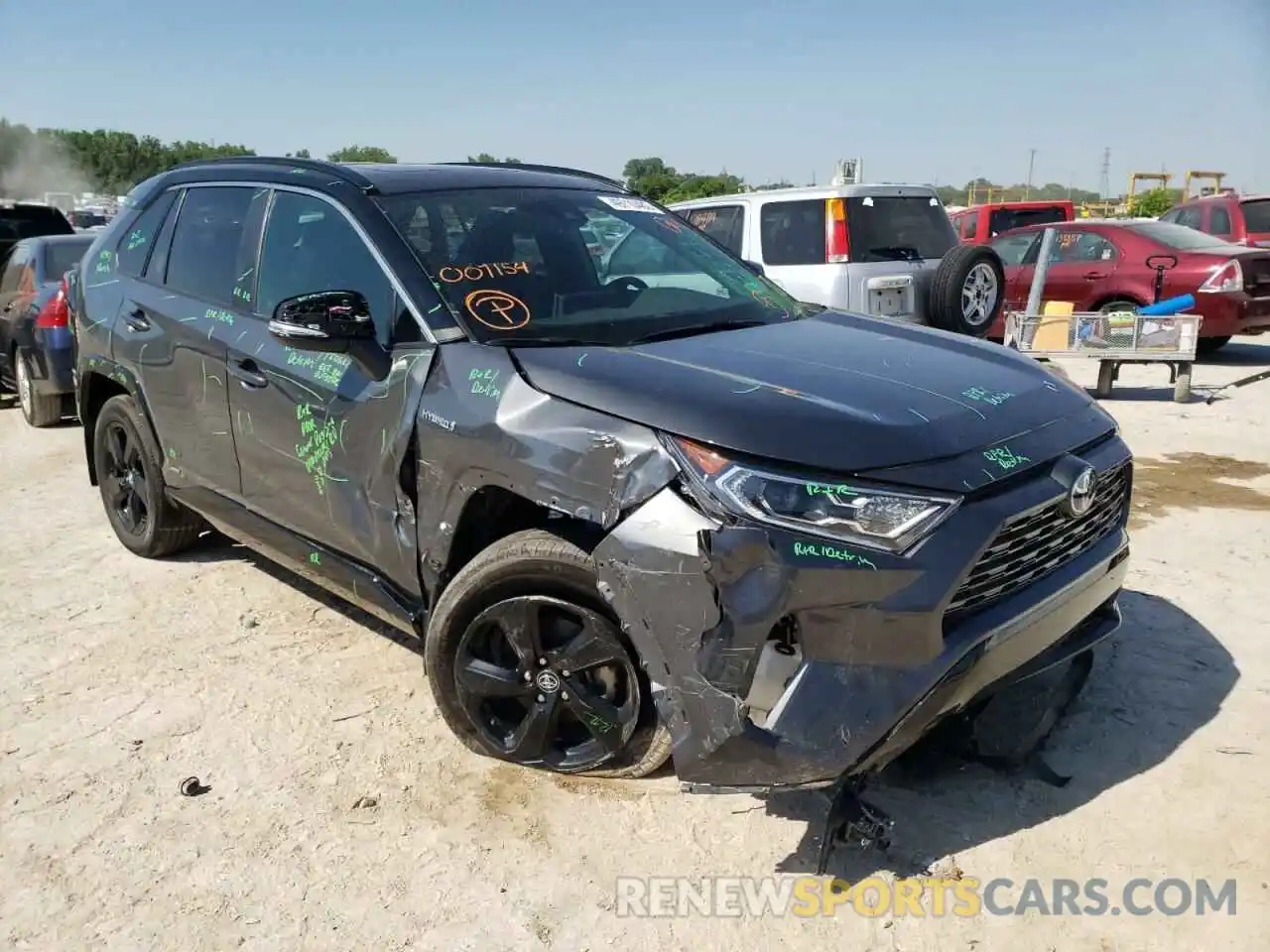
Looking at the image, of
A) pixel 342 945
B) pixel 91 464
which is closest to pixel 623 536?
pixel 342 945

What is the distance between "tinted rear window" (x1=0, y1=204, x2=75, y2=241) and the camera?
40.6 feet

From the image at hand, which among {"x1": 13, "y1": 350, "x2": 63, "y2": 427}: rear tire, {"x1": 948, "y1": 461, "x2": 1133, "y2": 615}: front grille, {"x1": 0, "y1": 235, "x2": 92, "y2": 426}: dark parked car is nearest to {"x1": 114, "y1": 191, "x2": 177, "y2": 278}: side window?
{"x1": 0, "y1": 235, "x2": 92, "y2": 426}: dark parked car

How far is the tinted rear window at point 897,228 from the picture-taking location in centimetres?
811

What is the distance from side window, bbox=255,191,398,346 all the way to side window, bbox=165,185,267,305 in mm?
218

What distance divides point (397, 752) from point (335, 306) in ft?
4.78

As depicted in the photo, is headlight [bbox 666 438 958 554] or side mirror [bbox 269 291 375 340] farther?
side mirror [bbox 269 291 375 340]

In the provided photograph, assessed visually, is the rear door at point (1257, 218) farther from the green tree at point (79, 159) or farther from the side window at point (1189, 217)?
the green tree at point (79, 159)

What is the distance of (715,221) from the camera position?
30.1ft

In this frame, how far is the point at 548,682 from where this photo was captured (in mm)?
2986

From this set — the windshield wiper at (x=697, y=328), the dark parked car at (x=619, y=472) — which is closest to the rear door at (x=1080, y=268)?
the dark parked car at (x=619, y=472)

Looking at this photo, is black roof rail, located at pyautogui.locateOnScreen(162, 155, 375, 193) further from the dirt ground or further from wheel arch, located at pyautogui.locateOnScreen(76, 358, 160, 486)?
the dirt ground

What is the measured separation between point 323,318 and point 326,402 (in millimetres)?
371

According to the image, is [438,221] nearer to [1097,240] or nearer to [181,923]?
[181,923]

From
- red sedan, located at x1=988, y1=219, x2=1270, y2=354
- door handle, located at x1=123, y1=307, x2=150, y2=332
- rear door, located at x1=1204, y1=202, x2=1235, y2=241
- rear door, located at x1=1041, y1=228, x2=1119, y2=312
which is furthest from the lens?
rear door, located at x1=1204, y1=202, x2=1235, y2=241
